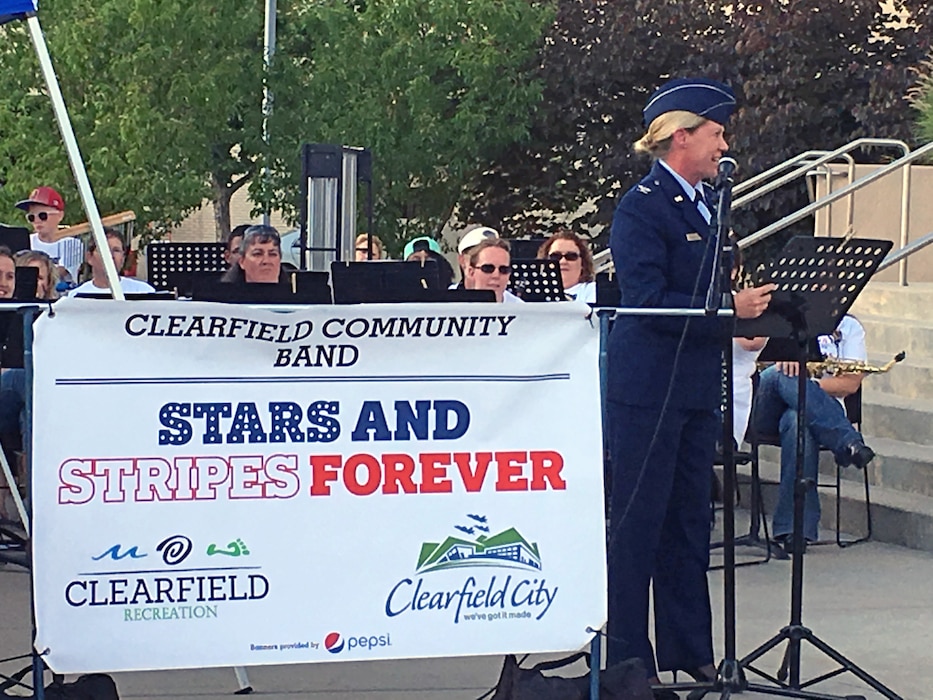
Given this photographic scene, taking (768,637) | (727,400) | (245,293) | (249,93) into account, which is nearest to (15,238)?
(245,293)

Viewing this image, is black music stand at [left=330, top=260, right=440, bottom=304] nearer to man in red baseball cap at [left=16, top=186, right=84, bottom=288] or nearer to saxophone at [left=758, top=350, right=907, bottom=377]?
saxophone at [left=758, top=350, right=907, bottom=377]

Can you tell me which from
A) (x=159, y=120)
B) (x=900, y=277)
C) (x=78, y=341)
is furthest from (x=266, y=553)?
(x=159, y=120)

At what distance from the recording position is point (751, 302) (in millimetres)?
5223

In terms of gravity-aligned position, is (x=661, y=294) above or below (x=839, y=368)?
above

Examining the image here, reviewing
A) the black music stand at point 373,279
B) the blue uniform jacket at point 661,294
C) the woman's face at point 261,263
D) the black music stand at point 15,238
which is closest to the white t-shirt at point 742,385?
the black music stand at point 373,279

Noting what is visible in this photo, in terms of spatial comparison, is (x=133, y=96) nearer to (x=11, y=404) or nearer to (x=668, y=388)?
(x=11, y=404)

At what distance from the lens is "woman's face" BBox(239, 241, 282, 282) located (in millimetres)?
10031

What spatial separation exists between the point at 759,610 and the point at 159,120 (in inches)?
594

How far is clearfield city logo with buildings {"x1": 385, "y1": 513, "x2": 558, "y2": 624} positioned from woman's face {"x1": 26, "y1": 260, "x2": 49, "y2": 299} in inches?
216

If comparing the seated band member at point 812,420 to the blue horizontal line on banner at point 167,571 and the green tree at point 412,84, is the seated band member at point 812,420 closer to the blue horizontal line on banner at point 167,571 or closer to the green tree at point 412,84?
the blue horizontal line on banner at point 167,571

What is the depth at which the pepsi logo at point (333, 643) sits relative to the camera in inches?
182

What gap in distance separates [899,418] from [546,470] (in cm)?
589

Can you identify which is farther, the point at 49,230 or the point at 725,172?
the point at 49,230

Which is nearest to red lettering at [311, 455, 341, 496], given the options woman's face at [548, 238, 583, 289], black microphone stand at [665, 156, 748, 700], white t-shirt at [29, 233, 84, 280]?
black microphone stand at [665, 156, 748, 700]
